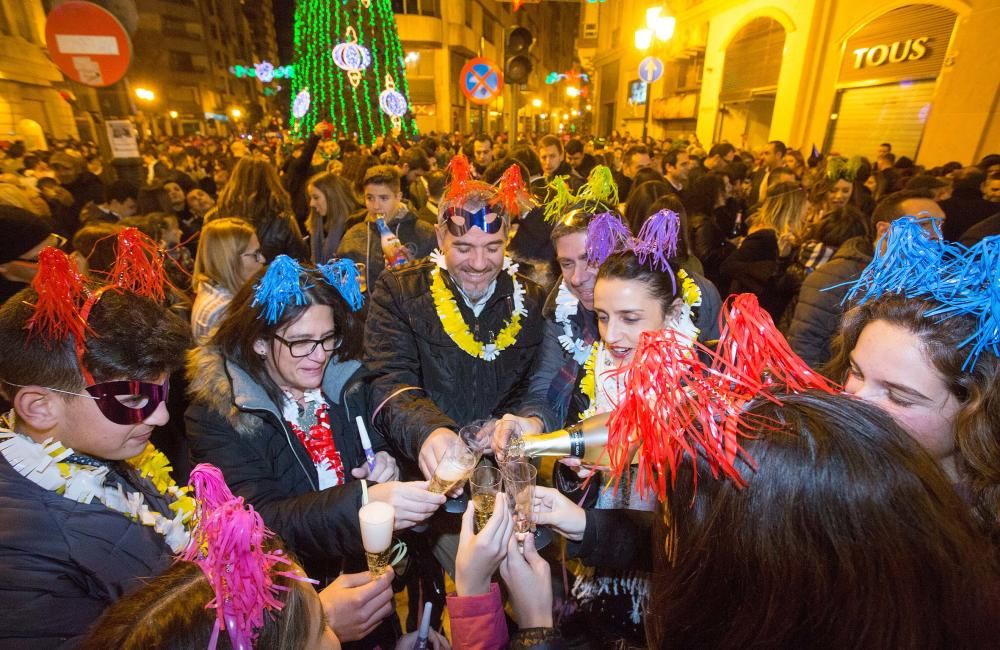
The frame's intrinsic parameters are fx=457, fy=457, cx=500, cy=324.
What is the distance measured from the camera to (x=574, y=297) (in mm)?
2646

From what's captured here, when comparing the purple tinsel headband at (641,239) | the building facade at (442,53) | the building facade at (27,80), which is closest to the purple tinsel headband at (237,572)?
the purple tinsel headband at (641,239)

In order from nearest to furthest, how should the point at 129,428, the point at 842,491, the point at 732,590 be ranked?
1. the point at 842,491
2. the point at 732,590
3. the point at 129,428

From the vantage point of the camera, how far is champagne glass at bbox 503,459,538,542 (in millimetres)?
1527

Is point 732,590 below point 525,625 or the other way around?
the other way around

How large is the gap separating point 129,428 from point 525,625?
141cm

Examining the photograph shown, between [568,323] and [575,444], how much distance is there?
3.37ft

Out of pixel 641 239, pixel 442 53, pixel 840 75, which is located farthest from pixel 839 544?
pixel 442 53

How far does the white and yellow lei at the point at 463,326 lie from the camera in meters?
2.53

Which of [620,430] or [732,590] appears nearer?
[732,590]

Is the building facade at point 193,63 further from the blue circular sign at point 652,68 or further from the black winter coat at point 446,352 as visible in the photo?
the black winter coat at point 446,352

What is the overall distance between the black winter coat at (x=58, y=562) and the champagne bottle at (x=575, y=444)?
1.19 metres

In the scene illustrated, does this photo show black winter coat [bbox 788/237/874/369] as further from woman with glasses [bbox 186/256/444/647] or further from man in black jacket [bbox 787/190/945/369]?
woman with glasses [bbox 186/256/444/647]

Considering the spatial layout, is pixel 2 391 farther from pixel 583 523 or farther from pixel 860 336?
pixel 860 336

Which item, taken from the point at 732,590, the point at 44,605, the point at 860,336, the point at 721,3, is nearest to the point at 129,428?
the point at 44,605
